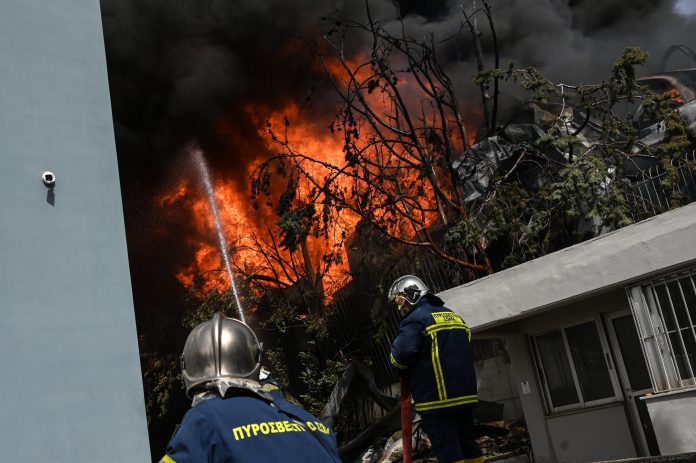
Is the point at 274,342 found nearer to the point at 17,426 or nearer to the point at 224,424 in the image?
the point at 17,426

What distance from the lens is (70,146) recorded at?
783cm


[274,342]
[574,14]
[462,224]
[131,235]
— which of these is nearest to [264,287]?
[274,342]

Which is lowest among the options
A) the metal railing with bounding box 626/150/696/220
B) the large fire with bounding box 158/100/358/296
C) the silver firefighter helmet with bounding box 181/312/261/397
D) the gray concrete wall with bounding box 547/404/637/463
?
the gray concrete wall with bounding box 547/404/637/463

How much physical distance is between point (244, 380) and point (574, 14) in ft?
70.4

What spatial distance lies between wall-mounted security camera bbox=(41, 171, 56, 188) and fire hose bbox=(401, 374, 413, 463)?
13.5 ft

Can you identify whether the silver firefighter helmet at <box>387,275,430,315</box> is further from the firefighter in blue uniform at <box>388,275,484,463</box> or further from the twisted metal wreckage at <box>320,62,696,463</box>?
the twisted metal wreckage at <box>320,62,696,463</box>

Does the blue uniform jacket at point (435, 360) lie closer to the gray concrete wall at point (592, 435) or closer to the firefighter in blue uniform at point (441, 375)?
the firefighter in blue uniform at point (441, 375)

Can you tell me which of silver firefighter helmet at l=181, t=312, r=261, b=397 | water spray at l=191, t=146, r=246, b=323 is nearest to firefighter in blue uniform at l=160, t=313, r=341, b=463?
silver firefighter helmet at l=181, t=312, r=261, b=397

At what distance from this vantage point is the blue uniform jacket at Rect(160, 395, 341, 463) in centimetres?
233

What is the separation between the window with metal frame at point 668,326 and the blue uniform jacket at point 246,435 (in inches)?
202

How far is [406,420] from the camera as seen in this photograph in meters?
5.84

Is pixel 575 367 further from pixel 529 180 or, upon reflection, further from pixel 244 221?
pixel 244 221

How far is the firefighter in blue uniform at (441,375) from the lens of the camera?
5645 millimetres

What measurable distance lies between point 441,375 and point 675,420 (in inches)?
97.1
